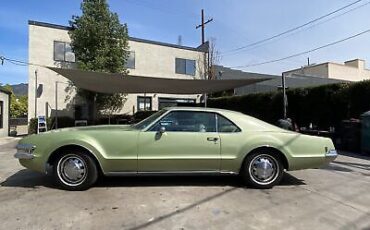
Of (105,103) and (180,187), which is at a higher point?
(105,103)

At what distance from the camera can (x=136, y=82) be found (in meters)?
15.5

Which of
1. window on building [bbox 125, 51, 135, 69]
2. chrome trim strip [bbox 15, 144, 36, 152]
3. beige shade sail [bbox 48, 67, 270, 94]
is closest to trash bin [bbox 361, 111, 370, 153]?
beige shade sail [bbox 48, 67, 270, 94]

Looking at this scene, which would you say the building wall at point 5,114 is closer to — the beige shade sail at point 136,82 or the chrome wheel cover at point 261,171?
the beige shade sail at point 136,82

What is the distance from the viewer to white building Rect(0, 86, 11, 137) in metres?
20.7

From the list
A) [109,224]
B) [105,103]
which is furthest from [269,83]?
[109,224]

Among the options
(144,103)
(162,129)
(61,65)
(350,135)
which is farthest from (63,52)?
(162,129)

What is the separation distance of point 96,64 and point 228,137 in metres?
16.4

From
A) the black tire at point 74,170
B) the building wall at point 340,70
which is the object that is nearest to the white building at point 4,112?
the black tire at point 74,170

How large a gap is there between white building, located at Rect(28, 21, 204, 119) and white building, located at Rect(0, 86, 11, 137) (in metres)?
1.36

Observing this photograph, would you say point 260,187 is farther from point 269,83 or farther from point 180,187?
point 269,83

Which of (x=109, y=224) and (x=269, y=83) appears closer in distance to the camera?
(x=109, y=224)

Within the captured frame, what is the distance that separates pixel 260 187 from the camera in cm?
655

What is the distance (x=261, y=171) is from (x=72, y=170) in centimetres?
308

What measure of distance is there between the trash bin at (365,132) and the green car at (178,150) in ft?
17.6
